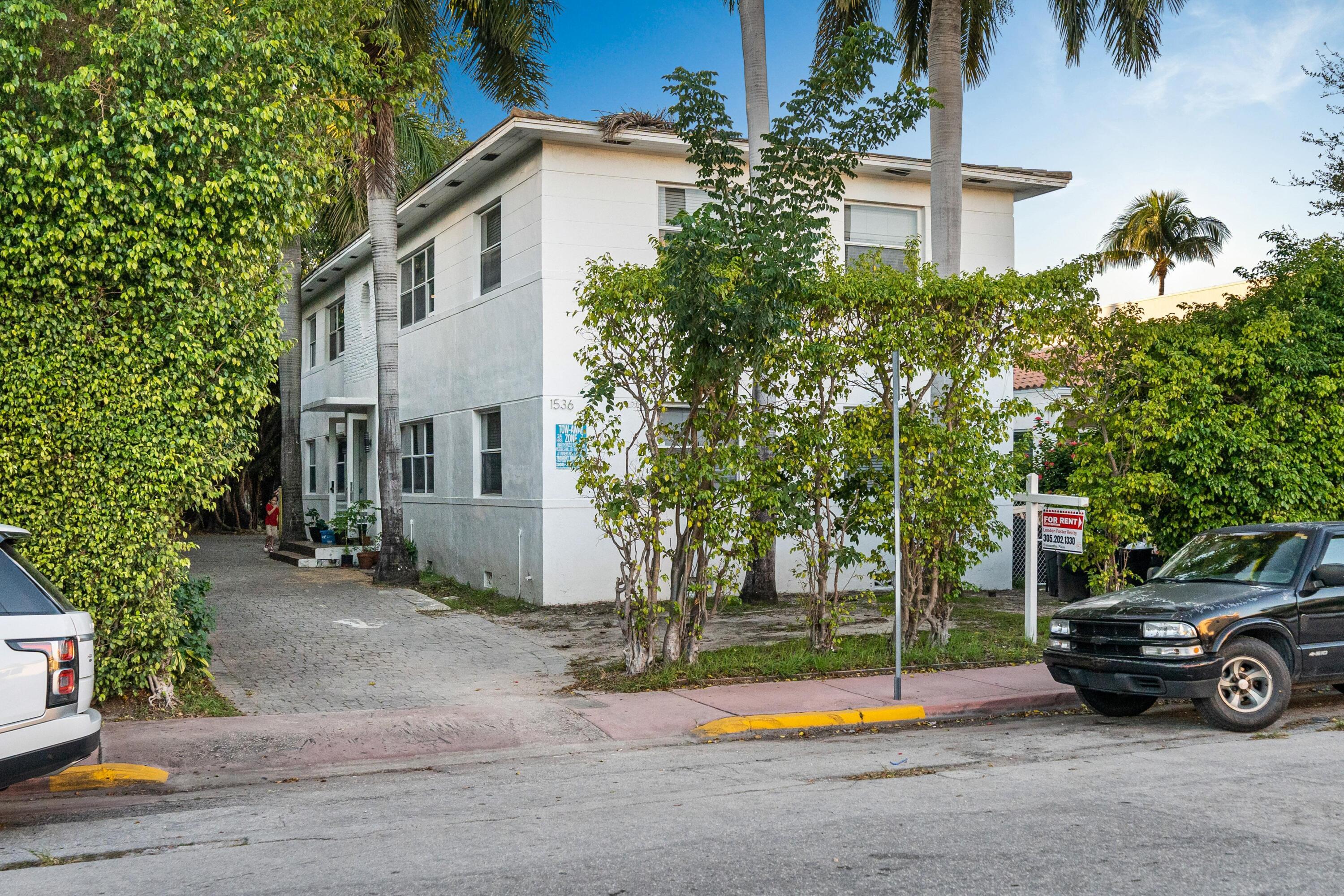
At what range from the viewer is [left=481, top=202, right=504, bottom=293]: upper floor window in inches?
705

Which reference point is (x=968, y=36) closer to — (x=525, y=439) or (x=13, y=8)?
(x=525, y=439)

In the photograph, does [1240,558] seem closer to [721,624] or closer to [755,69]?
[721,624]

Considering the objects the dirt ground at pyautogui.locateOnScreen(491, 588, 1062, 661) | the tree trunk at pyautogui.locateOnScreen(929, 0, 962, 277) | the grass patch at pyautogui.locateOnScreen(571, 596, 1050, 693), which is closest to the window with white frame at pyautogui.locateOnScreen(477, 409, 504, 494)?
the dirt ground at pyautogui.locateOnScreen(491, 588, 1062, 661)

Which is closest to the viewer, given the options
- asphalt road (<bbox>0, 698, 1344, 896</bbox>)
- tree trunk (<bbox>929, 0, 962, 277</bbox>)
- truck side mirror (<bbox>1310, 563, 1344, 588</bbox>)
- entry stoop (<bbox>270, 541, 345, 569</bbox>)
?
asphalt road (<bbox>0, 698, 1344, 896</bbox>)

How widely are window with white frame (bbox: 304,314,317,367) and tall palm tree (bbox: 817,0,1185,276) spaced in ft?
59.3

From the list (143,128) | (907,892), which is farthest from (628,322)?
(907,892)

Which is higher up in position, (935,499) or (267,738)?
(935,499)

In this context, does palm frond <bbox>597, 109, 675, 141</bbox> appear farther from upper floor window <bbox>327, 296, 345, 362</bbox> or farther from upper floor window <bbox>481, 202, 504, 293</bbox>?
upper floor window <bbox>327, 296, 345, 362</bbox>

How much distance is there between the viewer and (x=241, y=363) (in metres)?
9.18

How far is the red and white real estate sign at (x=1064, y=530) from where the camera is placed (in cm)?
1235

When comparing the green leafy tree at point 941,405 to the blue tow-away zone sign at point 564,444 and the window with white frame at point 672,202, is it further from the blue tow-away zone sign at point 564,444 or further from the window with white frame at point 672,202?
the window with white frame at point 672,202

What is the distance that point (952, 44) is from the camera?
15.3 metres

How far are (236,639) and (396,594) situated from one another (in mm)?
4436

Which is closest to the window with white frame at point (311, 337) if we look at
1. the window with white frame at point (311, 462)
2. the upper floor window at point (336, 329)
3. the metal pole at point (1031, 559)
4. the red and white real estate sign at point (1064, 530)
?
the upper floor window at point (336, 329)
